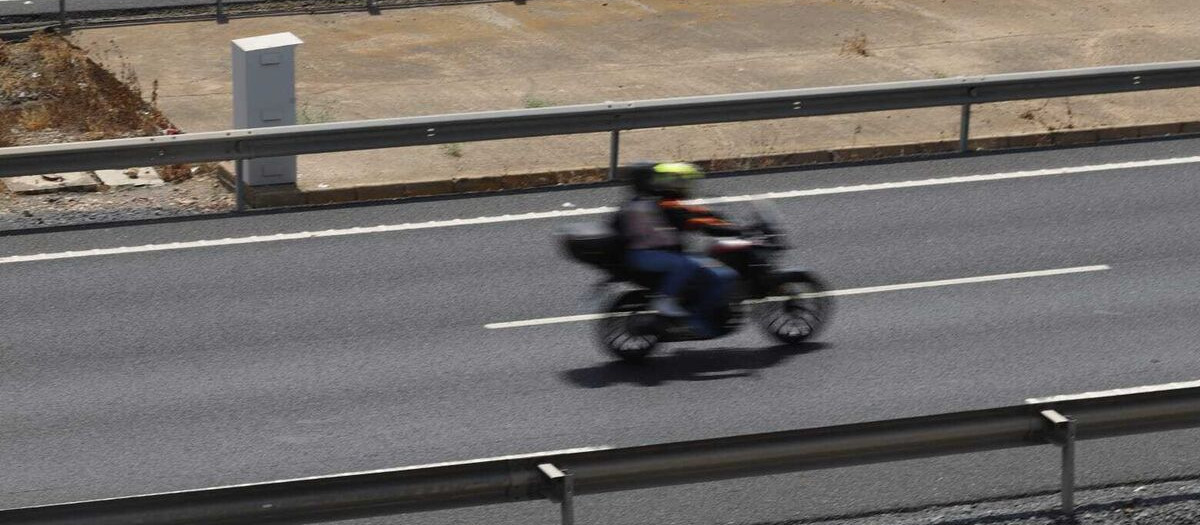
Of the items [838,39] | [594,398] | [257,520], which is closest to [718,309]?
[594,398]

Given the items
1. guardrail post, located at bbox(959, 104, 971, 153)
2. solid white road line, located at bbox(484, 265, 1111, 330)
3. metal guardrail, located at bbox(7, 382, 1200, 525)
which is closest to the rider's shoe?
solid white road line, located at bbox(484, 265, 1111, 330)

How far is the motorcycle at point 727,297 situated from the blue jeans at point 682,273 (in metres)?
0.05

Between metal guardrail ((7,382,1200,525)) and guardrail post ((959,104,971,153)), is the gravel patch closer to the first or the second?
guardrail post ((959,104,971,153))

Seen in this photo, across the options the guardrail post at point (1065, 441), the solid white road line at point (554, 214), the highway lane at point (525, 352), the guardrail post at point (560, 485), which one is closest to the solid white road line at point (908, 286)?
the highway lane at point (525, 352)

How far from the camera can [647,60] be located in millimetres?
19906

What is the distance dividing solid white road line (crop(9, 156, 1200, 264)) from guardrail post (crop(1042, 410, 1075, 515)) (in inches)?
210

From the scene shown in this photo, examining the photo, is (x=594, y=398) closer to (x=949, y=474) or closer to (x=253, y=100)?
(x=949, y=474)

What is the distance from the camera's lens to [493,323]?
11914 millimetres

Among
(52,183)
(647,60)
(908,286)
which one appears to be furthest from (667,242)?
(647,60)

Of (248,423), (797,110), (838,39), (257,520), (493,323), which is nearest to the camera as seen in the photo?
(257,520)

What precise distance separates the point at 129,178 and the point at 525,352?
5867mm

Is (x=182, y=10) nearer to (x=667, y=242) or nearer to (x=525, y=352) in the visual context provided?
(x=525, y=352)

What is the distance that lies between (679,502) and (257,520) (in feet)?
7.66

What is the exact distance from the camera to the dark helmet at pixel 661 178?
11.0m
